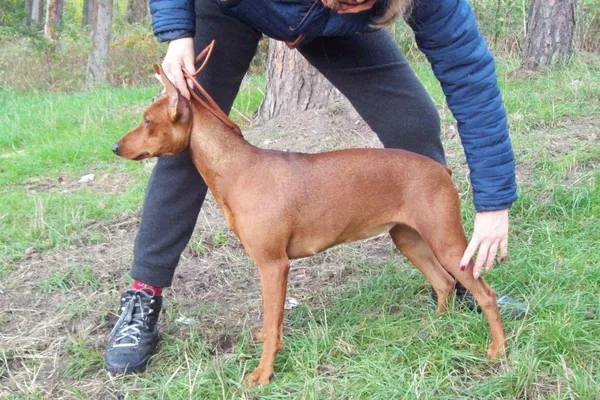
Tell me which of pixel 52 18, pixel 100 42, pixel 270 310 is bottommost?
pixel 52 18

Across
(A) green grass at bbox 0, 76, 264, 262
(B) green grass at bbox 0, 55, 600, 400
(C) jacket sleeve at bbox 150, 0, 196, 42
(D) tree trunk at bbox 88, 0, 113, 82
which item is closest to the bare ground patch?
Answer: (B) green grass at bbox 0, 55, 600, 400

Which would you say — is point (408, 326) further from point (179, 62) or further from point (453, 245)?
point (179, 62)

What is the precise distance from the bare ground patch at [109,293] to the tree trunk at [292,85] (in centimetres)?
159

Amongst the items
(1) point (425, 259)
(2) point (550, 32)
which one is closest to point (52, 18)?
(2) point (550, 32)

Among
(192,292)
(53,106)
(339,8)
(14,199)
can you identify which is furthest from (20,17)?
(339,8)

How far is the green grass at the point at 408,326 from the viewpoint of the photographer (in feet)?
8.52

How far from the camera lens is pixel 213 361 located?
2.87 m

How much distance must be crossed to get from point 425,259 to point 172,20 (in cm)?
153

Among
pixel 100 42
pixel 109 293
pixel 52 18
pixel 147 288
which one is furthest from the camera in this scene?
pixel 52 18

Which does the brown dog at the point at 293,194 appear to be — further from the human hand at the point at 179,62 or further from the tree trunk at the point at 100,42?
the tree trunk at the point at 100,42

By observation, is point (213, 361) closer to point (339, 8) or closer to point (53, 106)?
point (339, 8)

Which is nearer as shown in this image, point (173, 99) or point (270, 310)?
point (173, 99)

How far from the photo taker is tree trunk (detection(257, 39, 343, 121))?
600 centimetres

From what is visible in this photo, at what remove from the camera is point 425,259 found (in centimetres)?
322
